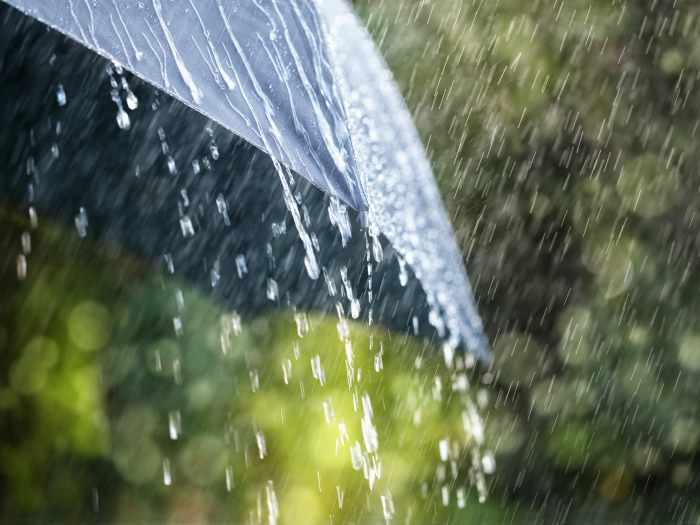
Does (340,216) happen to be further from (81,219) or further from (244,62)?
(81,219)

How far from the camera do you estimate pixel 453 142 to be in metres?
2.86

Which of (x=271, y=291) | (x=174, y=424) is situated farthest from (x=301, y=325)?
(x=271, y=291)

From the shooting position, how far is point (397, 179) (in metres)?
1.40

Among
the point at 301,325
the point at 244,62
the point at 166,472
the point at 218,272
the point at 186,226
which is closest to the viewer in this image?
the point at 244,62

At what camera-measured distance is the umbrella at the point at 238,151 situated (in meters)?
1.16

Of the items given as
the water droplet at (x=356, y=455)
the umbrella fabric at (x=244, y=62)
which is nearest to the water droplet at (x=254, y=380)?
the water droplet at (x=356, y=455)

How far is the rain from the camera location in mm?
1332

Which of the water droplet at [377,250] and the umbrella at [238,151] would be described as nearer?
the umbrella at [238,151]

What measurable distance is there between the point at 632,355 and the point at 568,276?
412 millimetres

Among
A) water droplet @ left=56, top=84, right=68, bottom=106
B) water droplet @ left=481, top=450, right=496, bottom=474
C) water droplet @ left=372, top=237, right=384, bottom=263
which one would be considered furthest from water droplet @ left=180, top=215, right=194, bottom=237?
water droplet @ left=481, top=450, right=496, bottom=474

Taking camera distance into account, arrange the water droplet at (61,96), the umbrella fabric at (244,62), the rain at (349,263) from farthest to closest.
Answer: the water droplet at (61,96) < the rain at (349,263) < the umbrella fabric at (244,62)

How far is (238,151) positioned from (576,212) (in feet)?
5.61

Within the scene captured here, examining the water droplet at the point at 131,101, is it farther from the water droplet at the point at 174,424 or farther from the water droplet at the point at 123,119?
the water droplet at the point at 174,424

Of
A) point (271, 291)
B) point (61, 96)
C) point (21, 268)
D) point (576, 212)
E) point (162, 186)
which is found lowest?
point (21, 268)
